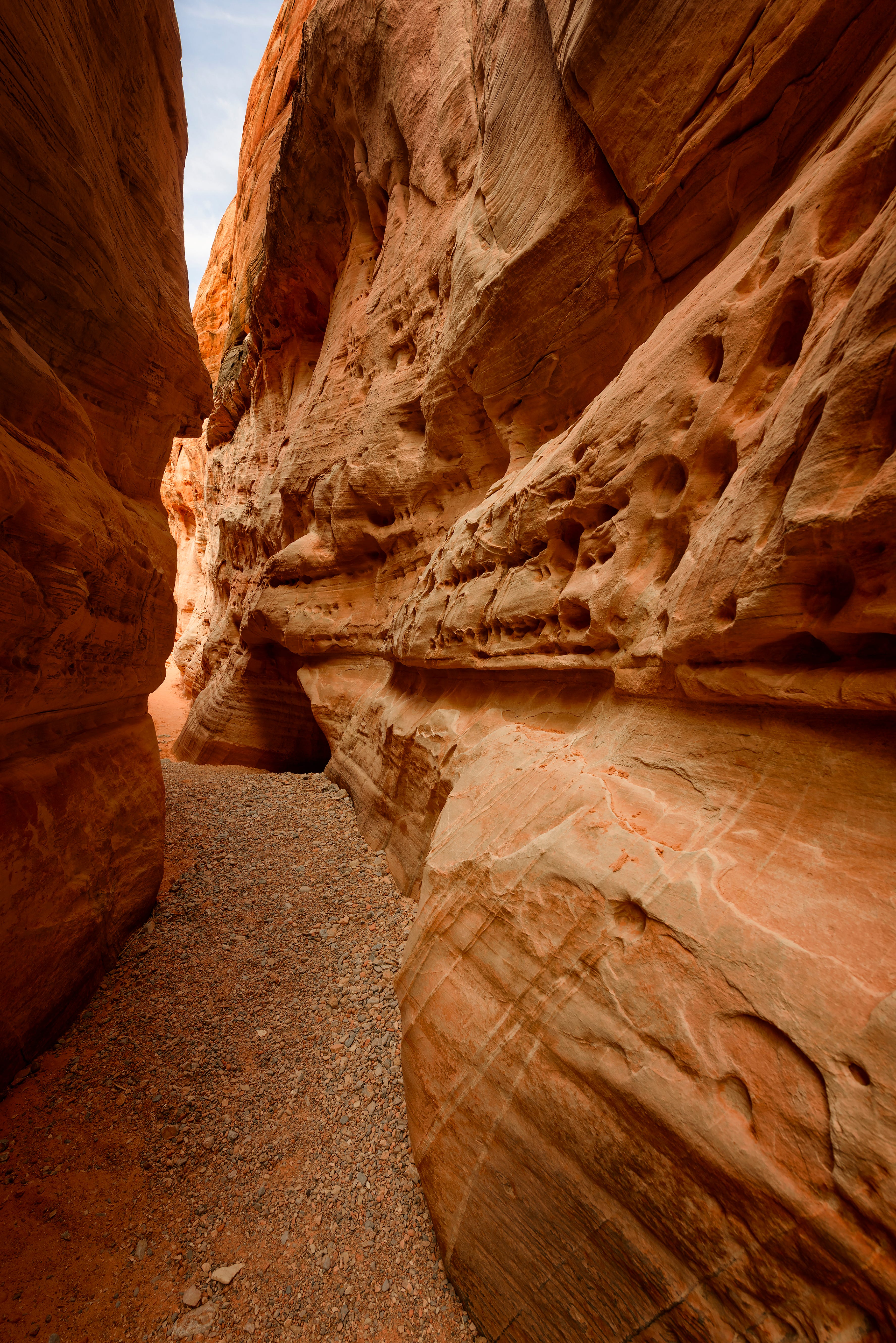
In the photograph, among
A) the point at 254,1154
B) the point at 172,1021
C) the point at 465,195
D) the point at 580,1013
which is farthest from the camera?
the point at 465,195

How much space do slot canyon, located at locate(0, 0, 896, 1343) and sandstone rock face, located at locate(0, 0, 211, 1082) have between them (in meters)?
0.03

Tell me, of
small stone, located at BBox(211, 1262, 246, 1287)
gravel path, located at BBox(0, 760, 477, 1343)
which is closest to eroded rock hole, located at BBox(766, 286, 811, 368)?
gravel path, located at BBox(0, 760, 477, 1343)

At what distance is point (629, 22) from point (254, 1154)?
6927mm

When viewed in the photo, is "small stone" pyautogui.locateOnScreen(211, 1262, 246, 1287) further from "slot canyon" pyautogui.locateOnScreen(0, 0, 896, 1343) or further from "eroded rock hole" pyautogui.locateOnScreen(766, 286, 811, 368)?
"eroded rock hole" pyautogui.locateOnScreen(766, 286, 811, 368)

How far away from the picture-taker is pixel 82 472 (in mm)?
3328

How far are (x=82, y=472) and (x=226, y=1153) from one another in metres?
4.05

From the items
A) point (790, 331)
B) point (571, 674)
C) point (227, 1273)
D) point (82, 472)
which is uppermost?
point (790, 331)

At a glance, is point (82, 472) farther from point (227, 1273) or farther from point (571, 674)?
point (227, 1273)

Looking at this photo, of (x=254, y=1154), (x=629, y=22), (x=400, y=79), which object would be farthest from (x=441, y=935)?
(x=400, y=79)

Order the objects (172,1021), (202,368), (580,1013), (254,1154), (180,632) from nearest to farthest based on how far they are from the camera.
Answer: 1. (580,1013)
2. (254,1154)
3. (172,1021)
4. (202,368)
5. (180,632)

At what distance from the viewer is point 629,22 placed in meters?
3.19

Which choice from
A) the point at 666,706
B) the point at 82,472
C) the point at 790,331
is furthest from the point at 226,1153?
the point at 790,331

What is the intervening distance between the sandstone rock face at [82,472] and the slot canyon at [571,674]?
0.03 m

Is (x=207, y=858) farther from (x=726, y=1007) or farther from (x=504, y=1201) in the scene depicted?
(x=726, y=1007)
